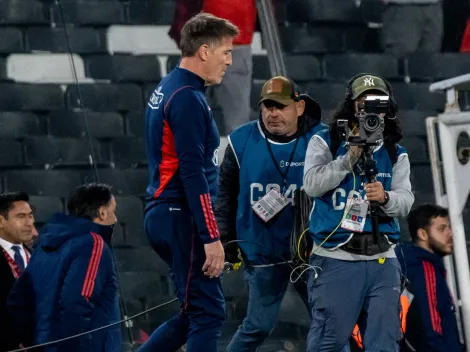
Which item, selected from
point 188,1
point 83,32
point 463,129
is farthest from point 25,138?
point 463,129

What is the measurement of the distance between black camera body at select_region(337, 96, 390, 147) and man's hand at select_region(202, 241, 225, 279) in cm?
68

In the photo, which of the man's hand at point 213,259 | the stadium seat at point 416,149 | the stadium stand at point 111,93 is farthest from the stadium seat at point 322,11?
the man's hand at point 213,259

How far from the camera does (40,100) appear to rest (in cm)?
778

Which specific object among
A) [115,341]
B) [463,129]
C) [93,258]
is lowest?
[115,341]

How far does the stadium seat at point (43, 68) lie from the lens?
25.4 ft

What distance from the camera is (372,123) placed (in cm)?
536

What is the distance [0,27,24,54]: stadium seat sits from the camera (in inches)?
304

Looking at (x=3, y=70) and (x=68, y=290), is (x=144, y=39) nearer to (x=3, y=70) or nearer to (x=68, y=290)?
(x=3, y=70)

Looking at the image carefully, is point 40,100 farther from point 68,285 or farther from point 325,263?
point 325,263

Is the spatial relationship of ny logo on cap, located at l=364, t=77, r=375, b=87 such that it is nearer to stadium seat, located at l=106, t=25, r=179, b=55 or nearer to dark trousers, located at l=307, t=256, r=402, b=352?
dark trousers, located at l=307, t=256, r=402, b=352

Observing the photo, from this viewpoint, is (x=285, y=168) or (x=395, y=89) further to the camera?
(x=395, y=89)

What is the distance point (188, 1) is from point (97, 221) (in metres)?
2.11

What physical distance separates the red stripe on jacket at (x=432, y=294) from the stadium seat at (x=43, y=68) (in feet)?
7.89

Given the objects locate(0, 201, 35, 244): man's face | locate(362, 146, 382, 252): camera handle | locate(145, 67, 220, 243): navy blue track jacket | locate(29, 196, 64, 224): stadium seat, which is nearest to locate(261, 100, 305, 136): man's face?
locate(145, 67, 220, 243): navy blue track jacket
